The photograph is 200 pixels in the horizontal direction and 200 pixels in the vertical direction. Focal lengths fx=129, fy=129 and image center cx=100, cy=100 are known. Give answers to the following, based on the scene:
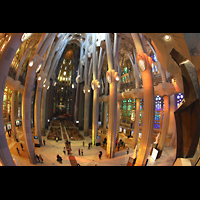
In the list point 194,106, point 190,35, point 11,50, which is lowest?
point 194,106

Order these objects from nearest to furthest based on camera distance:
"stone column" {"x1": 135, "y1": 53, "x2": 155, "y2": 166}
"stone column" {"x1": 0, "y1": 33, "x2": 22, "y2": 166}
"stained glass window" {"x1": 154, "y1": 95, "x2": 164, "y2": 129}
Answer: "stone column" {"x1": 0, "y1": 33, "x2": 22, "y2": 166}, "stone column" {"x1": 135, "y1": 53, "x2": 155, "y2": 166}, "stained glass window" {"x1": 154, "y1": 95, "x2": 164, "y2": 129}

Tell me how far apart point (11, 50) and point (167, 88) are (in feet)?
44.8

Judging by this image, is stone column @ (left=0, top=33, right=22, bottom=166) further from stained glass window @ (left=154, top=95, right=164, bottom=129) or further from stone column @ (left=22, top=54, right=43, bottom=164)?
stained glass window @ (left=154, top=95, right=164, bottom=129)

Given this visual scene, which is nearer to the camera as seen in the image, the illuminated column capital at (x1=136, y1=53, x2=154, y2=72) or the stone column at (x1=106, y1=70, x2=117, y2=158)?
the illuminated column capital at (x1=136, y1=53, x2=154, y2=72)

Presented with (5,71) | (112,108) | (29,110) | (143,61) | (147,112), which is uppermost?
(143,61)

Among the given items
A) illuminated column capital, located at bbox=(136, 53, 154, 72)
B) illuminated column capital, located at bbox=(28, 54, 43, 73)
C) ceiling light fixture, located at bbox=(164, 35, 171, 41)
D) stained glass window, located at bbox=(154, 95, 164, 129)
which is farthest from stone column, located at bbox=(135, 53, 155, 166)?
stained glass window, located at bbox=(154, 95, 164, 129)

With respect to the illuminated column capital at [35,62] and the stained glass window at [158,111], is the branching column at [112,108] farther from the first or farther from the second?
the stained glass window at [158,111]

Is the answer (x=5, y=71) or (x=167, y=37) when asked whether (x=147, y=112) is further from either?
(x=5, y=71)

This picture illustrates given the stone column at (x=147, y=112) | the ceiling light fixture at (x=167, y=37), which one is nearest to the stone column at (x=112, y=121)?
the stone column at (x=147, y=112)

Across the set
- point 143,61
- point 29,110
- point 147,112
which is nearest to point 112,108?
point 147,112

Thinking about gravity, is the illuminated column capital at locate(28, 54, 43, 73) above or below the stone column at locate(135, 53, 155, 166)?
above

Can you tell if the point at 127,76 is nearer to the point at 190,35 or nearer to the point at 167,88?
the point at 167,88
